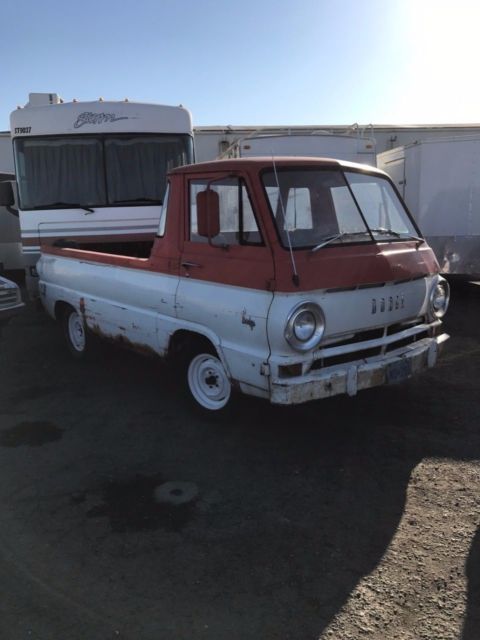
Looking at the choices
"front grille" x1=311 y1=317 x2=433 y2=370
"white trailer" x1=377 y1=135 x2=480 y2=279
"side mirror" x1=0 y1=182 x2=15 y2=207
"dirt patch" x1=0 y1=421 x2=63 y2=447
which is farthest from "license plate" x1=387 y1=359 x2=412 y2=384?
"side mirror" x1=0 y1=182 x2=15 y2=207

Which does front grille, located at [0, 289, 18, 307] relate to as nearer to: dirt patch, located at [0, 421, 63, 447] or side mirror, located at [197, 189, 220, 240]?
dirt patch, located at [0, 421, 63, 447]

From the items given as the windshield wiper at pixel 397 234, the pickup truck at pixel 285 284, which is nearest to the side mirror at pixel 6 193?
the pickup truck at pixel 285 284

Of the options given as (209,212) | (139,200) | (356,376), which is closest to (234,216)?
(209,212)

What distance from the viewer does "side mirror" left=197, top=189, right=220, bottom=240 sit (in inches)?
167

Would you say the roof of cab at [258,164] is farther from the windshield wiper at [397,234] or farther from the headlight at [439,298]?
the headlight at [439,298]

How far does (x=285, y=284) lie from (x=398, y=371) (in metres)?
1.23

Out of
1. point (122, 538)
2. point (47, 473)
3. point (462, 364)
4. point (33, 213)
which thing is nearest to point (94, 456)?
point (47, 473)

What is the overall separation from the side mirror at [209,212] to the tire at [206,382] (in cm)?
97

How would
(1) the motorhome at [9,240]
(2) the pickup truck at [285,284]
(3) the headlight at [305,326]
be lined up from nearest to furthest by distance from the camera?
(3) the headlight at [305,326], (2) the pickup truck at [285,284], (1) the motorhome at [9,240]

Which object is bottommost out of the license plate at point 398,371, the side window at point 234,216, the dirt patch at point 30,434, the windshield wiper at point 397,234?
the dirt patch at point 30,434

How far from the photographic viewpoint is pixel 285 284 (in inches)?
149

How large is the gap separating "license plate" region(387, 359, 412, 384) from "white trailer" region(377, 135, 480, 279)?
5845mm

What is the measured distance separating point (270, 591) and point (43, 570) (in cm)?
121

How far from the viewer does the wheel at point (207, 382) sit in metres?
4.61
